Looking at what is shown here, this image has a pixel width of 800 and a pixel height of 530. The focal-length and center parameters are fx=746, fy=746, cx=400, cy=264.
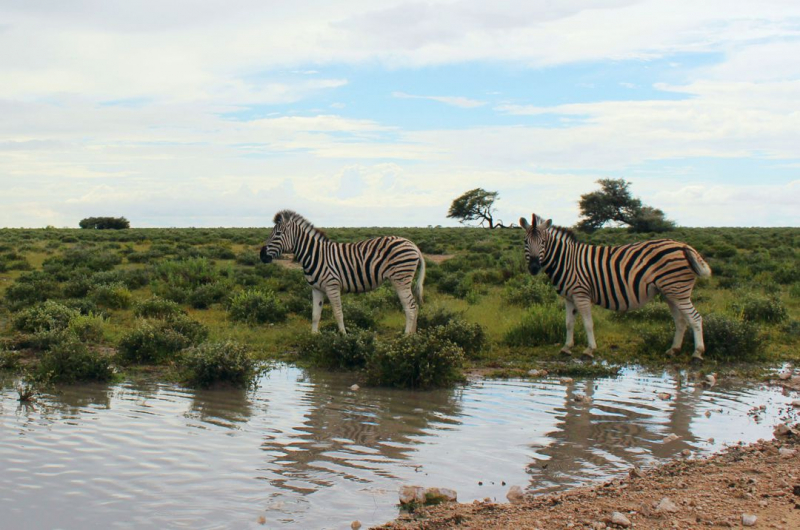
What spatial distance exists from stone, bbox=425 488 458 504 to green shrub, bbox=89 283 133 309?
12344 mm

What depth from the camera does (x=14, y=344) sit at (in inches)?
482

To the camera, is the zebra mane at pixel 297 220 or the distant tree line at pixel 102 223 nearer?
the zebra mane at pixel 297 220

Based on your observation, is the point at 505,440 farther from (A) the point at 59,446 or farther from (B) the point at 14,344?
(B) the point at 14,344

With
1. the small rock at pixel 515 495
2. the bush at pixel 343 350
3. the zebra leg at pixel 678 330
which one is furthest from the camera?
the zebra leg at pixel 678 330

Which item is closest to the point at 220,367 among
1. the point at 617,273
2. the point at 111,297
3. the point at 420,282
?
the point at 420,282

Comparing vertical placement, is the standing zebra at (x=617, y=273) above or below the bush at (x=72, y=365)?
above

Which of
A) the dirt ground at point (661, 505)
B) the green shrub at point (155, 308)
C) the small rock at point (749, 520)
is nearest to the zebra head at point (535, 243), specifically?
the dirt ground at point (661, 505)

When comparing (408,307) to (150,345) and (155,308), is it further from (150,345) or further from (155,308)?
(155,308)

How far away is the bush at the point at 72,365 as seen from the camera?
9.61 metres

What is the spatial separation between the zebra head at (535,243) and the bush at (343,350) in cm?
315

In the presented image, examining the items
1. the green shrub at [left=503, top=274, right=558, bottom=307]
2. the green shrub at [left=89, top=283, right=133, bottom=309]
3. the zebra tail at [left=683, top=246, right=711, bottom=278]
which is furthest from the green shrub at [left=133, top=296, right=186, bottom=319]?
the zebra tail at [left=683, top=246, right=711, bottom=278]

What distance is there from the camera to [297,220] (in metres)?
14.5

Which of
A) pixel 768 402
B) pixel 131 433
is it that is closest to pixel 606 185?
pixel 768 402

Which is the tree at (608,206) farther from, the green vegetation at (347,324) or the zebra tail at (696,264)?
the zebra tail at (696,264)
